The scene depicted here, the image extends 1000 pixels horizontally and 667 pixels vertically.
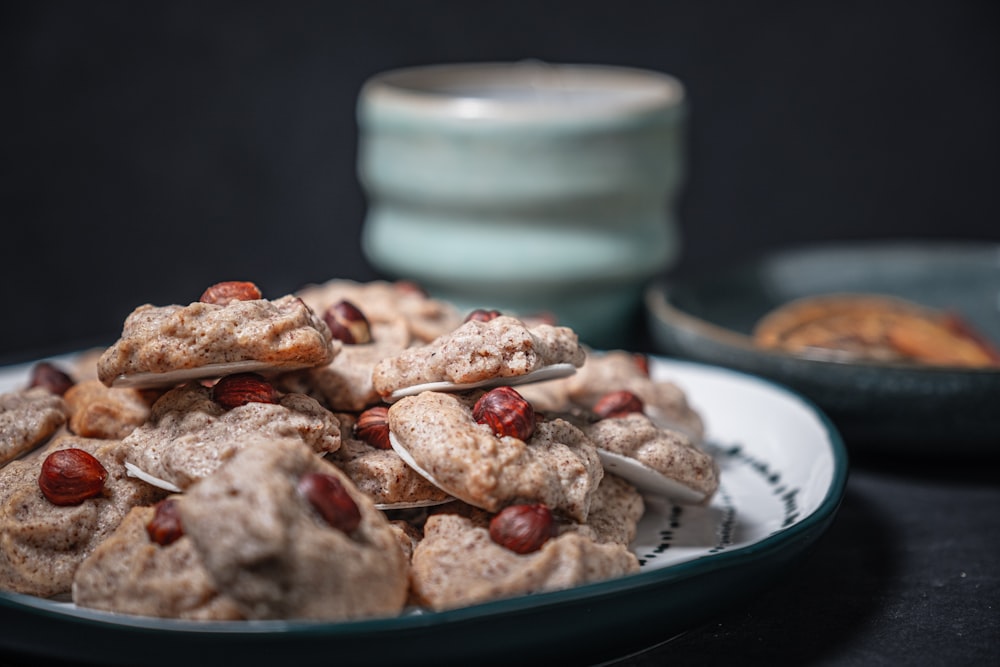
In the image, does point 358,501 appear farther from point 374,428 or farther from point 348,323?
point 348,323

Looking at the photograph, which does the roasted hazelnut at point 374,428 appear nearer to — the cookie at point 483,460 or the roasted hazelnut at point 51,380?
the cookie at point 483,460

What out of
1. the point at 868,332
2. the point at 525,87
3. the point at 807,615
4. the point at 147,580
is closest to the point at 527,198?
the point at 525,87

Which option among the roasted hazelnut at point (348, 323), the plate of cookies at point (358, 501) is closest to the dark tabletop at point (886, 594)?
the plate of cookies at point (358, 501)

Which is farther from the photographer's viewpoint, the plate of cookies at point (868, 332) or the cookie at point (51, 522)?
the plate of cookies at point (868, 332)

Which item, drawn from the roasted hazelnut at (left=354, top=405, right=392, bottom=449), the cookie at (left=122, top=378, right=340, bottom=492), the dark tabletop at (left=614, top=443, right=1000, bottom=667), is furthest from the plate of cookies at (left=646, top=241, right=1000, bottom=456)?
the cookie at (left=122, top=378, right=340, bottom=492)

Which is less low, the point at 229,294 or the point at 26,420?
the point at 229,294

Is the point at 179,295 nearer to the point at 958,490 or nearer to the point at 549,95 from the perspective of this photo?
the point at 549,95
